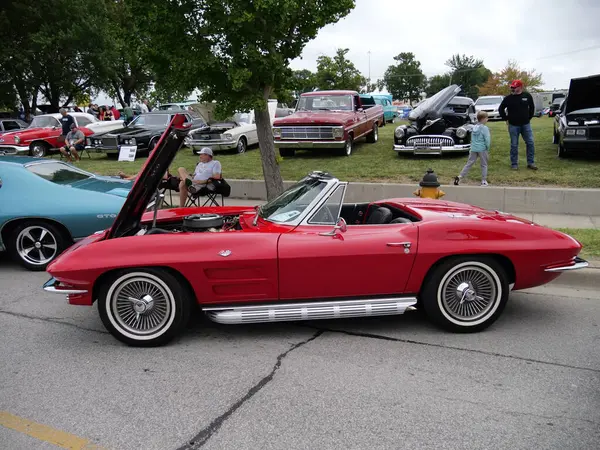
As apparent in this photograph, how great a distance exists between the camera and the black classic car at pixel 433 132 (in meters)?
12.3

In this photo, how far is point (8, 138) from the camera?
58.5 ft

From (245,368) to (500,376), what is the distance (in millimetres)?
1769

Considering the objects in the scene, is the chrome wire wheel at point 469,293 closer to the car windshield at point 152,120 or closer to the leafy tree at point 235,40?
the leafy tree at point 235,40

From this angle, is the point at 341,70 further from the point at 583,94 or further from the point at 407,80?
the point at 407,80

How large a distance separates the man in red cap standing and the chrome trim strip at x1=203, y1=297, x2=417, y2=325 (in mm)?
7688

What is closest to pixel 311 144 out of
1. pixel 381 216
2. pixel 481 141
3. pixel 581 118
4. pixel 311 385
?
pixel 481 141

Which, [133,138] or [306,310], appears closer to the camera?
[306,310]

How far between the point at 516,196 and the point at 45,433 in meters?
8.29

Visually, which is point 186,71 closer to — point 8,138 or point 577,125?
point 577,125

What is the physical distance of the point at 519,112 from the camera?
10266mm

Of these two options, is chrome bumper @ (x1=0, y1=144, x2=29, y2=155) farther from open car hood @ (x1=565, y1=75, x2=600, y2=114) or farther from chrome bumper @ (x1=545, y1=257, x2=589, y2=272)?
chrome bumper @ (x1=545, y1=257, x2=589, y2=272)

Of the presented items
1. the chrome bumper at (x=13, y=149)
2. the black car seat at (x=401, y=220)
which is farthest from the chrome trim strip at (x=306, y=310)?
the chrome bumper at (x=13, y=149)

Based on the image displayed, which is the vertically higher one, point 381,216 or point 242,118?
point 242,118

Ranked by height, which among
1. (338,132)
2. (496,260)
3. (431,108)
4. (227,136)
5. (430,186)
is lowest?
(496,260)
